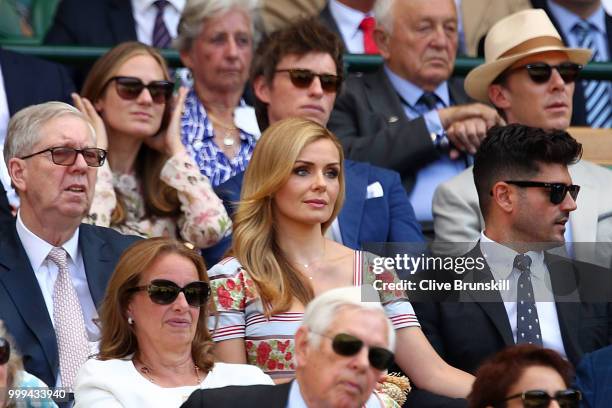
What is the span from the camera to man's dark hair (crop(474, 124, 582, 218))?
23.9 ft

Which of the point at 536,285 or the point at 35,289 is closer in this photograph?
the point at 35,289

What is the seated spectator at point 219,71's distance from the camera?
27.2 ft

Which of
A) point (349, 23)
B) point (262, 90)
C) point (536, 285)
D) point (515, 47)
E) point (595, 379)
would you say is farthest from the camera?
→ point (349, 23)

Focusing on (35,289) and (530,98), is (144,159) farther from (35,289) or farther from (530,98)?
(530,98)

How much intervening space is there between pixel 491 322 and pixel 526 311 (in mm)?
206

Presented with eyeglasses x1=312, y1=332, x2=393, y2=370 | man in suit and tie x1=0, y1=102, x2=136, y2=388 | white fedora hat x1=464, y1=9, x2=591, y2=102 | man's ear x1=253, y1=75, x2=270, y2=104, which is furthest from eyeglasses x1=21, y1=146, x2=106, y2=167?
white fedora hat x1=464, y1=9, x2=591, y2=102

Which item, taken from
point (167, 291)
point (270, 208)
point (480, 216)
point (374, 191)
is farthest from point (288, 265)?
point (480, 216)

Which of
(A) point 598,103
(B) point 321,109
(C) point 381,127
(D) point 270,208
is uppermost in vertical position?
(A) point 598,103

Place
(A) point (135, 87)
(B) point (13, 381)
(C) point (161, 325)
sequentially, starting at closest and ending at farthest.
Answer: (B) point (13, 381), (C) point (161, 325), (A) point (135, 87)

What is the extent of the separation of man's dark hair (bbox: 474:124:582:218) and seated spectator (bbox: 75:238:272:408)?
69.5 inches

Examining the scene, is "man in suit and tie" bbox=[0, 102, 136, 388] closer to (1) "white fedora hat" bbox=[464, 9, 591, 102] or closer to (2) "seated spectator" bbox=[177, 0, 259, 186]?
(2) "seated spectator" bbox=[177, 0, 259, 186]

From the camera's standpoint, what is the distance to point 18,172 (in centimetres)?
700

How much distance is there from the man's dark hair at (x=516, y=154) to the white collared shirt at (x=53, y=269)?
1834mm

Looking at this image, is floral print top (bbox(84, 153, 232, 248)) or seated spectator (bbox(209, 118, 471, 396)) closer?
seated spectator (bbox(209, 118, 471, 396))
